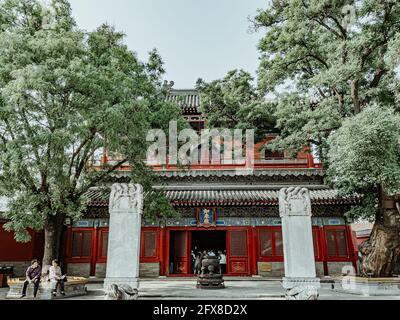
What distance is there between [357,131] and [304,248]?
12.5 ft

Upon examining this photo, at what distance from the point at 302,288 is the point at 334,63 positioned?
7.76 meters

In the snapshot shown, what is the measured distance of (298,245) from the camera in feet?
24.2

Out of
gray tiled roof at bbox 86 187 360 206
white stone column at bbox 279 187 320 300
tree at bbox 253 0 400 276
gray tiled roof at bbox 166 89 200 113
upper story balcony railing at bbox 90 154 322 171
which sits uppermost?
gray tiled roof at bbox 166 89 200 113

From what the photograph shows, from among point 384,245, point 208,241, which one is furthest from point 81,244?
point 384,245

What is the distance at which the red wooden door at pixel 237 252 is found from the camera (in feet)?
47.6

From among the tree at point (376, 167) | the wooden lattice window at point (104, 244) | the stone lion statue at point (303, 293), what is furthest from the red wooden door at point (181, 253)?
the stone lion statue at point (303, 293)

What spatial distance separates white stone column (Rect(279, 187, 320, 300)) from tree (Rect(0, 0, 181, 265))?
180 inches

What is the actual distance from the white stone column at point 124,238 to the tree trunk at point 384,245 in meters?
7.36

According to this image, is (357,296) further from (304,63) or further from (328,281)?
(304,63)

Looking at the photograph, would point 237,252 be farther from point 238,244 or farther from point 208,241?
point 208,241

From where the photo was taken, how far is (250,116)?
1447 cm

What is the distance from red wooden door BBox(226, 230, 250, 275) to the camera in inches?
571

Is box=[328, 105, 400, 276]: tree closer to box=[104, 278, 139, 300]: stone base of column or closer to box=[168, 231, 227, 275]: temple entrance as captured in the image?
box=[104, 278, 139, 300]: stone base of column

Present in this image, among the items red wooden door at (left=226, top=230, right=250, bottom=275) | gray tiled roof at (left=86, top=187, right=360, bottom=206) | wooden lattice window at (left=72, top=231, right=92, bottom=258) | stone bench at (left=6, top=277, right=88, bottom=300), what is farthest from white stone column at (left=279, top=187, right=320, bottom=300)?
wooden lattice window at (left=72, top=231, right=92, bottom=258)
